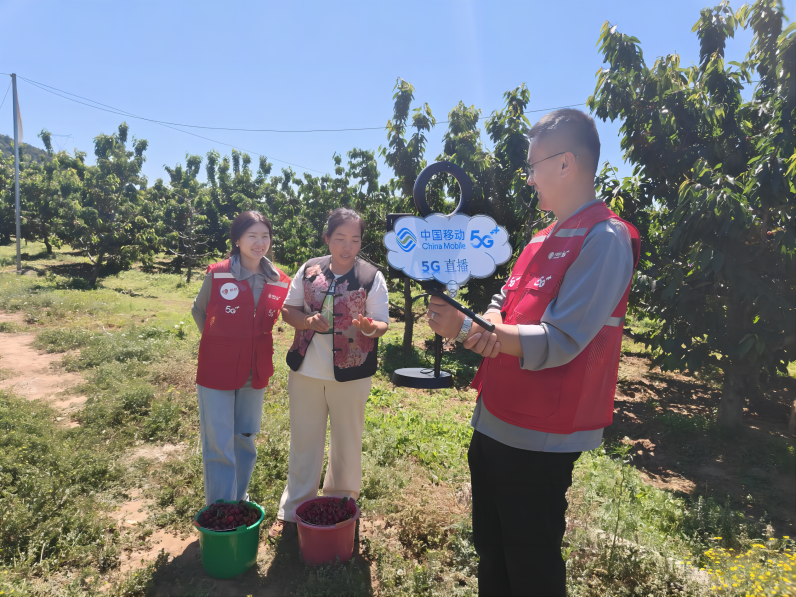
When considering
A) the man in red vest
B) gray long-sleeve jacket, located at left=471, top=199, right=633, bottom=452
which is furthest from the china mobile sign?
gray long-sleeve jacket, located at left=471, top=199, right=633, bottom=452

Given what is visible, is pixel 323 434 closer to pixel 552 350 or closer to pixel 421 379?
pixel 421 379

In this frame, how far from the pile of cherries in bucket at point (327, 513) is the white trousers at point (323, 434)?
0.60 ft

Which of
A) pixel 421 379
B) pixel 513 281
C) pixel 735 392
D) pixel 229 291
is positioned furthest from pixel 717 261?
pixel 229 291

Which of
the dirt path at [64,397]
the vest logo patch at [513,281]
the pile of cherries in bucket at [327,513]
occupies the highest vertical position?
the vest logo patch at [513,281]

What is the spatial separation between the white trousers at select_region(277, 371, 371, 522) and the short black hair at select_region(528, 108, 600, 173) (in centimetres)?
179

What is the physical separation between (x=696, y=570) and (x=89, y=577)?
3.40 metres

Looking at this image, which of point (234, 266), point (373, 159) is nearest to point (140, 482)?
point (234, 266)

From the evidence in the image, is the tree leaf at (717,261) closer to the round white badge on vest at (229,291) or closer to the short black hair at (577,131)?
the short black hair at (577,131)

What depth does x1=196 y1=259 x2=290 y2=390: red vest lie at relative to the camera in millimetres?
2742

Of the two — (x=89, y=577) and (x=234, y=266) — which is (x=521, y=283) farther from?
(x=89, y=577)

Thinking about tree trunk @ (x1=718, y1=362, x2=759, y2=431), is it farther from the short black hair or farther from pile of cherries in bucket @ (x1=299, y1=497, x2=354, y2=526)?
the short black hair

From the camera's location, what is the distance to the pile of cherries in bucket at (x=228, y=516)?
2535mm

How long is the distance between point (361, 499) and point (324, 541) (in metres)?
0.82

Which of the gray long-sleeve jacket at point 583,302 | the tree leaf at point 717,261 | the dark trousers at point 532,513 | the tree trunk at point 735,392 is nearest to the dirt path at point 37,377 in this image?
the dark trousers at point 532,513
